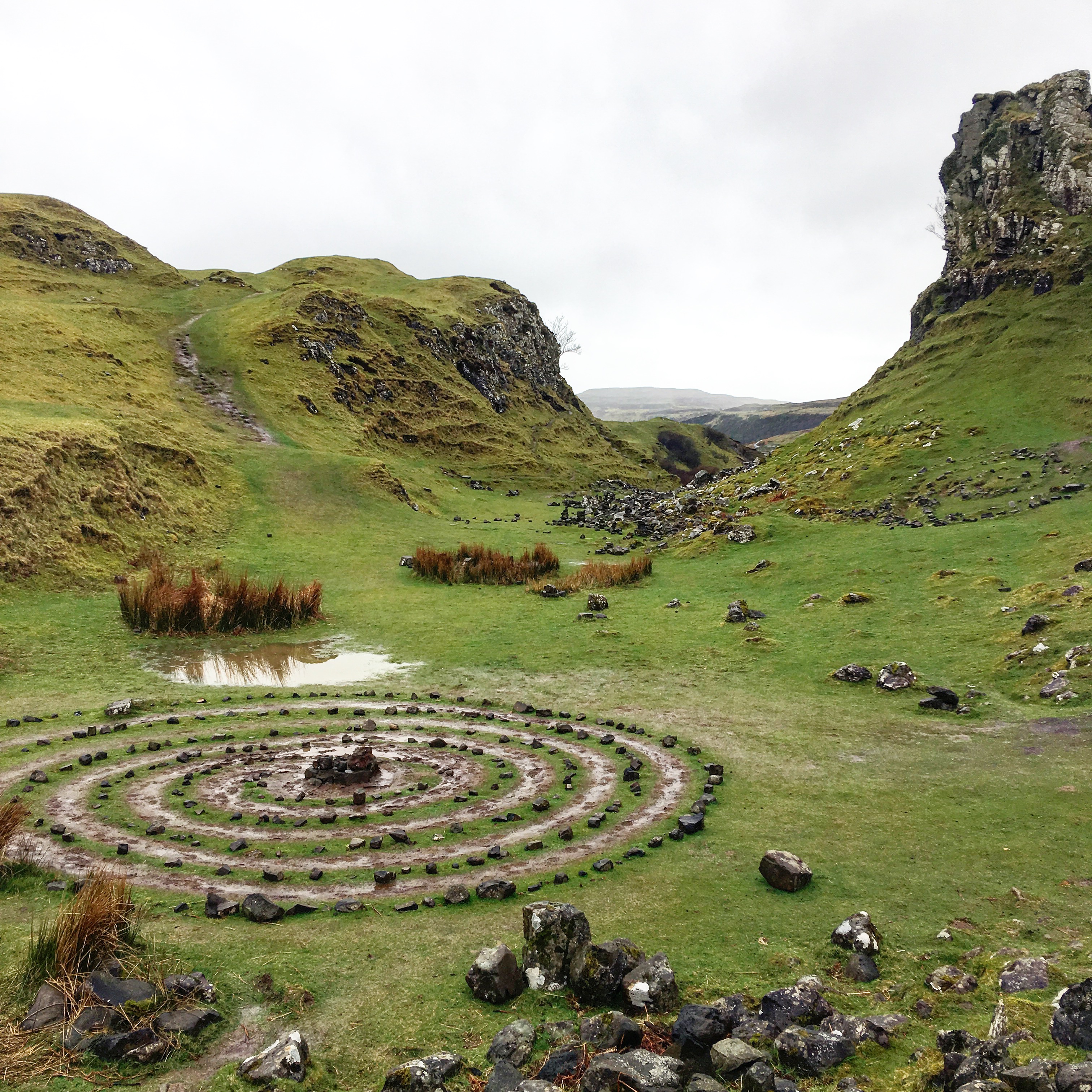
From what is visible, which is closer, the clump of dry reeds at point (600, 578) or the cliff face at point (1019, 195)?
the clump of dry reeds at point (600, 578)

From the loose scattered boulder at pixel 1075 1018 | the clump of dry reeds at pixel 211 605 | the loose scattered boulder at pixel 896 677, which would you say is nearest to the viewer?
the loose scattered boulder at pixel 1075 1018

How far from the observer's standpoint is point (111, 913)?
6.54 metres

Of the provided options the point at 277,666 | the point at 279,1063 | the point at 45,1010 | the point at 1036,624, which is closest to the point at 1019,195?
the point at 1036,624

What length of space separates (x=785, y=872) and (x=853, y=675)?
10.6m

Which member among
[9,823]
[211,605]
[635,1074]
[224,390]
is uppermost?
[224,390]

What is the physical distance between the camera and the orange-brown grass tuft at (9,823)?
27.7 feet

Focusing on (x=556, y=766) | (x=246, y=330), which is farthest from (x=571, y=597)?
(x=246, y=330)

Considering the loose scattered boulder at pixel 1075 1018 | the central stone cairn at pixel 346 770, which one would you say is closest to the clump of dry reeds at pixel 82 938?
the central stone cairn at pixel 346 770

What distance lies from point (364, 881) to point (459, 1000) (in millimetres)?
3050

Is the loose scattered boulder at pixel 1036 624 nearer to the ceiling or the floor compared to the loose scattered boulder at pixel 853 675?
nearer to the ceiling

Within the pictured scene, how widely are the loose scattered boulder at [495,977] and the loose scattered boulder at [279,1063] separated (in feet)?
5.19

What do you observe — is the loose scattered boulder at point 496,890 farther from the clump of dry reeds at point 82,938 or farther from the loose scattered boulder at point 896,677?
the loose scattered boulder at point 896,677

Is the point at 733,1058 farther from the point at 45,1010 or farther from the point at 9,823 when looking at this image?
the point at 9,823

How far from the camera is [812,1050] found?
5340 millimetres
